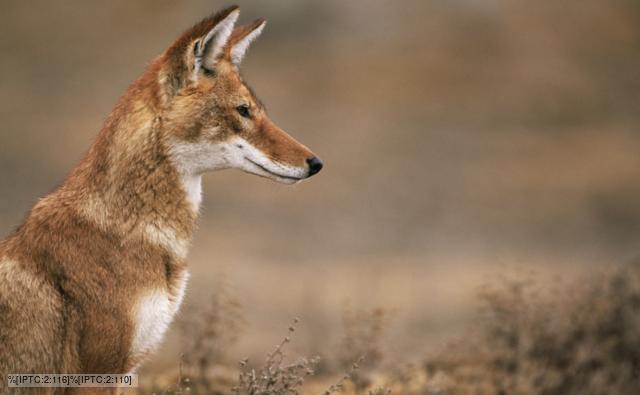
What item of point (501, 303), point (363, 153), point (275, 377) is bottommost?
point (275, 377)

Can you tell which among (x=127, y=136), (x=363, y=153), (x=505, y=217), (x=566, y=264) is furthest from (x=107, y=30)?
(x=127, y=136)

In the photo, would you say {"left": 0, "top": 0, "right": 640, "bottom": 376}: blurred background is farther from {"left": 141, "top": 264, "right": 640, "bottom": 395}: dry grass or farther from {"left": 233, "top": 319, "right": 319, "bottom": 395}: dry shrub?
{"left": 233, "top": 319, "right": 319, "bottom": 395}: dry shrub

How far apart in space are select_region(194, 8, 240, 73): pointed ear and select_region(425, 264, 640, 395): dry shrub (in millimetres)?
3083

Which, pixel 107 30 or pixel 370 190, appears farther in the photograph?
pixel 107 30

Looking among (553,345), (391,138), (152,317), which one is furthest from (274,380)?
(391,138)

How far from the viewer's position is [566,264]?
1783cm

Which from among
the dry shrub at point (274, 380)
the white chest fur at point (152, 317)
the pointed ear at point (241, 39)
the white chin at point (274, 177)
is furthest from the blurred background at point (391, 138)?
the white chest fur at point (152, 317)

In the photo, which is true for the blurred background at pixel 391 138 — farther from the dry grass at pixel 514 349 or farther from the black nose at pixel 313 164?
the black nose at pixel 313 164

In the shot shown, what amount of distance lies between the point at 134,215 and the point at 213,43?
938 millimetres

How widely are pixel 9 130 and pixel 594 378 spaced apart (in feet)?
53.9

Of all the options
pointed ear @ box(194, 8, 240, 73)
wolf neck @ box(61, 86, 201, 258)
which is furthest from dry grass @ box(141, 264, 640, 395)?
pointed ear @ box(194, 8, 240, 73)

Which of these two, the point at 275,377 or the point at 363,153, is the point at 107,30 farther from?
the point at 275,377

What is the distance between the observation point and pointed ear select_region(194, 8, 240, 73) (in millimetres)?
5910

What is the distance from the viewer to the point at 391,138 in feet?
76.7
